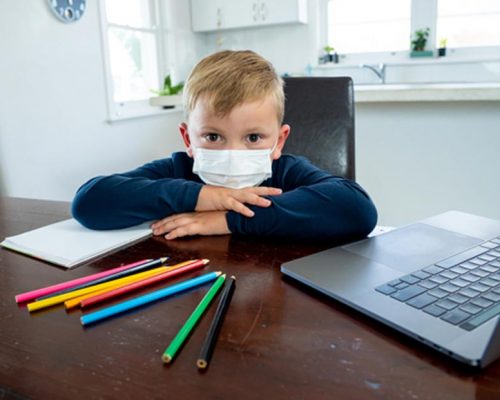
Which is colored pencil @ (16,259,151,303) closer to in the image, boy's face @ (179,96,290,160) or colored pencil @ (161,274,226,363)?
colored pencil @ (161,274,226,363)

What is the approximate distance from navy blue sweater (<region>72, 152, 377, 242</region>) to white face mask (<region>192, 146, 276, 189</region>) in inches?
2.8

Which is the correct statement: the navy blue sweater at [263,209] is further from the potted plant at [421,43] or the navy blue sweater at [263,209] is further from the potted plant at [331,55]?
the potted plant at [331,55]

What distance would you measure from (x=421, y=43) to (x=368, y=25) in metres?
0.44

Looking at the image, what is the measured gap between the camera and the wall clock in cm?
241

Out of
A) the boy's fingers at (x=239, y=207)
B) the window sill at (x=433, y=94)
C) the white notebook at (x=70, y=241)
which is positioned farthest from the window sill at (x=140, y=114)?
the boy's fingers at (x=239, y=207)

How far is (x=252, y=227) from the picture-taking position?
2.50ft

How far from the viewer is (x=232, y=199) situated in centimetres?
80

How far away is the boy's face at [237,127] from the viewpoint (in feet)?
2.79

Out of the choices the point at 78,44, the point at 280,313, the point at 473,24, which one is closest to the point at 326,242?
the point at 280,313

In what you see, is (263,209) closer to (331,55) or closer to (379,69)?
(379,69)

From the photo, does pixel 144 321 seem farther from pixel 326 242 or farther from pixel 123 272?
pixel 326 242

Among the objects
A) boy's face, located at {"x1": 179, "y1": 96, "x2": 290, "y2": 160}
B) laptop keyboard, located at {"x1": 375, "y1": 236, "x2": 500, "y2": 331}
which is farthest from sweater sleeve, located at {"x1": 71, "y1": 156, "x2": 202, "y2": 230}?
laptop keyboard, located at {"x1": 375, "y1": 236, "x2": 500, "y2": 331}

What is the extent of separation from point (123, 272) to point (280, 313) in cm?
22

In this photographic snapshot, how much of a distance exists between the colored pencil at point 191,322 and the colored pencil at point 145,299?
0.02m
